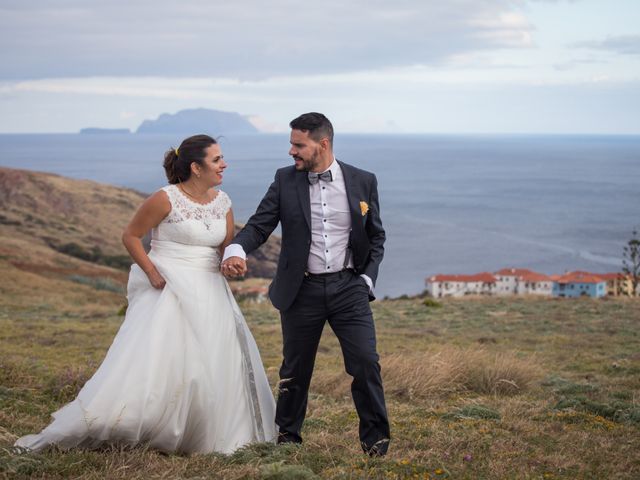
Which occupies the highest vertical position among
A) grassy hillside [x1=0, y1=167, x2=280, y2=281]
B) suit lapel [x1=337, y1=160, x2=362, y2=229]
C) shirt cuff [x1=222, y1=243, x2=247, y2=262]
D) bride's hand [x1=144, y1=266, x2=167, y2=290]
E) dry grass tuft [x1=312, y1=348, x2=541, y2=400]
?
suit lapel [x1=337, y1=160, x2=362, y2=229]

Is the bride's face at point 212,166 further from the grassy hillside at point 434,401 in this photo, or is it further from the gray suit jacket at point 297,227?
the grassy hillside at point 434,401

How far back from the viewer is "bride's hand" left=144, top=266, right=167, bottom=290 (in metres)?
5.88

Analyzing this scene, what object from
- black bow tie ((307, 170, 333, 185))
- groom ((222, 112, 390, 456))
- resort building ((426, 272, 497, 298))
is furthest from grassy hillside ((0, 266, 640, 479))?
resort building ((426, 272, 497, 298))

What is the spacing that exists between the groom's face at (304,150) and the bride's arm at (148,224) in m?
1.06

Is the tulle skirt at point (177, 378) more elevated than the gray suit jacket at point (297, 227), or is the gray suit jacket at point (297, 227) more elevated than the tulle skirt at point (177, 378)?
the gray suit jacket at point (297, 227)

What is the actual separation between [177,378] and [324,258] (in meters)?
1.31

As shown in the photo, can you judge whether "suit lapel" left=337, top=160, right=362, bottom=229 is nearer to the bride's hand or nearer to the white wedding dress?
the white wedding dress

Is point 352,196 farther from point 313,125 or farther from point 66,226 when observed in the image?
point 66,226

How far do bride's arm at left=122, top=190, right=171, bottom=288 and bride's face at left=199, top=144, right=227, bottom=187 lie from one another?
327mm

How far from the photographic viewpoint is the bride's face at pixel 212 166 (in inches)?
236

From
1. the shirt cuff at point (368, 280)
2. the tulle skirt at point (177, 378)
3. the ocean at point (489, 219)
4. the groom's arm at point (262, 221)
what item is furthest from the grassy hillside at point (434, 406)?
the ocean at point (489, 219)

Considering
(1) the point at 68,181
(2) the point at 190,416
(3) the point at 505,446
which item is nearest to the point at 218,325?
(2) the point at 190,416

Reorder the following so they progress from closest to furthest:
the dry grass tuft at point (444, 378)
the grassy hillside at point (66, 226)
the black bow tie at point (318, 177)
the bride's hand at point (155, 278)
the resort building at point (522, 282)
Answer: the black bow tie at point (318, 177) → the bride's hand at point (155, 278) → the dry grass tuft at point (444, 378) → the grassy hillside at point (66, 226) → the resort building at point (522, 282)

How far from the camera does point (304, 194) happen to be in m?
5.67
